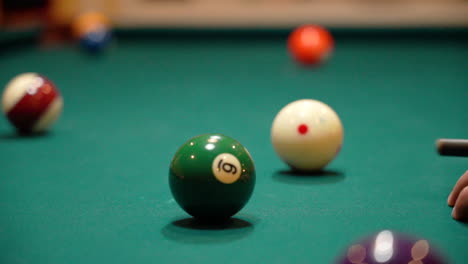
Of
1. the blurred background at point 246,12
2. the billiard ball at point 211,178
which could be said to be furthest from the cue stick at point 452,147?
the blurred background at point 246,12

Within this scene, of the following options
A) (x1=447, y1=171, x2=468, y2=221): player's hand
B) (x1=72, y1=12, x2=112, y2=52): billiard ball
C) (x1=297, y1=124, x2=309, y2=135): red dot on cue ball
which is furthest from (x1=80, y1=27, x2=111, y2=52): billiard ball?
(x1=447, y1=171, x2=468, y2=221): player's hand

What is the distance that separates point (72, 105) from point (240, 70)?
3.23m

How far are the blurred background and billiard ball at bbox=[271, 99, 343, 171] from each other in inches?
351

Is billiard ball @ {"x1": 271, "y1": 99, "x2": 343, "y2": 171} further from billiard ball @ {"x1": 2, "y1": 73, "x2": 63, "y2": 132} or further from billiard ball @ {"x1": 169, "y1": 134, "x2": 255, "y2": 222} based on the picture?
billiard ball @ {"x1": 2, "y1": 73, "x2": 63, "y2": 132}

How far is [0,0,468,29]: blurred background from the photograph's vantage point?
13.1 metres

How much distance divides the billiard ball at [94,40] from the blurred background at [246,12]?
1.97 meters

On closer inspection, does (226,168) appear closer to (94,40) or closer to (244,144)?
(244,144)

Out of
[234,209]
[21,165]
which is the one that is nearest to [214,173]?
[234,209]

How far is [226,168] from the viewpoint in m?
2.95

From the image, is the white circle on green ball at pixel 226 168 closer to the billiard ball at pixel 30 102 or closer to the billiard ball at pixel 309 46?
the billiard ball at pixel 30 102

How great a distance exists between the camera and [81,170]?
163 inches

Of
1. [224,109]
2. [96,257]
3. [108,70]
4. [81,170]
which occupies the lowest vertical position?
[96,257]

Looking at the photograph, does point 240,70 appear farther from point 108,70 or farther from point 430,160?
point 430,160

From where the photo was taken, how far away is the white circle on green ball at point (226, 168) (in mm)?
2926
